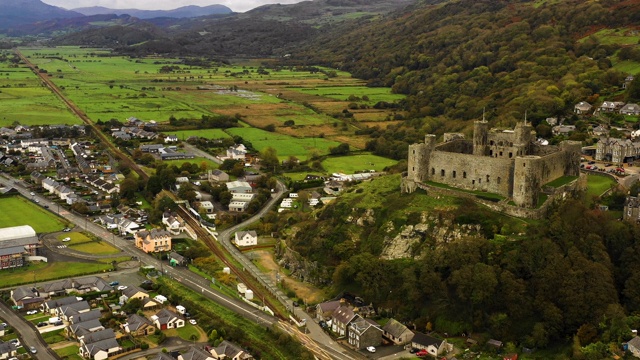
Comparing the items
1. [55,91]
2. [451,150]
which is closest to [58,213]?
[451,150]

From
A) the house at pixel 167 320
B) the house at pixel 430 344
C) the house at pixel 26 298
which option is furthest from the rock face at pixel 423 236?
the house at pixel 26 298

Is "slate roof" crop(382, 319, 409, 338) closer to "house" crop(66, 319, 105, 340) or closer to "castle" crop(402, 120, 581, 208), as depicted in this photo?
"castle" crop(402, 120, 581, 208)

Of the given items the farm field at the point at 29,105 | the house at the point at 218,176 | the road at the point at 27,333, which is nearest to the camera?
the road at the point at 27,333

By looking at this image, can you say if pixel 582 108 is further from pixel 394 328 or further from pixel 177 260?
pixel 177 260

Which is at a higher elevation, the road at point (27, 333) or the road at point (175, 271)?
the road at point (27, 333)

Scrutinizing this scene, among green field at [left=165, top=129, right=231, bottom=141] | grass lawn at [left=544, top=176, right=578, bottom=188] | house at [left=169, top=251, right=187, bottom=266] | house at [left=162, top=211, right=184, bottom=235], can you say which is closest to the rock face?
grass lawn at [left=544, top=176, right=578, bottom=188]

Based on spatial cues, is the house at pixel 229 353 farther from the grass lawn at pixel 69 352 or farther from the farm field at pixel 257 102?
the farm field at pixel 257 102
